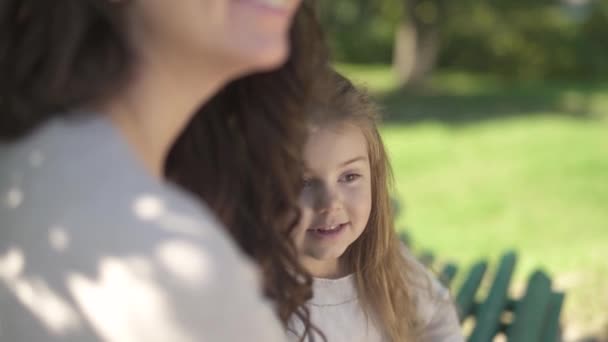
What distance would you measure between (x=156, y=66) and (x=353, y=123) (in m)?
1.03

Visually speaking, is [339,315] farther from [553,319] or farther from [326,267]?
[553,319]

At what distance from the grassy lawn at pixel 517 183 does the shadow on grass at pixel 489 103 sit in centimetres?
2

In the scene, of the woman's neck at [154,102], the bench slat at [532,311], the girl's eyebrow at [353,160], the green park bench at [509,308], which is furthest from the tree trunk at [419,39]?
the woman's neck at [154,102]

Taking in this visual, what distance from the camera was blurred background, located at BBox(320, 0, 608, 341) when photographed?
293 inches

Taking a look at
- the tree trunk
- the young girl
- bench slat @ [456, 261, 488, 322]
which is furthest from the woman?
the tree trunk

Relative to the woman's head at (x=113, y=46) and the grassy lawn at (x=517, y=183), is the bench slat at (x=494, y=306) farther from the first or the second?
the woman's head at (x=113, y=46)

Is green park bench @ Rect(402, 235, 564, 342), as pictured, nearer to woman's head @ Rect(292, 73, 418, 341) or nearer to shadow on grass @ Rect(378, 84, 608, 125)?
woman's head @ Rect(292, 73, 418, 341)

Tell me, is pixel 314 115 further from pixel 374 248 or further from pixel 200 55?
pixel 200 55

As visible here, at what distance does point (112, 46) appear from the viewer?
144 cm

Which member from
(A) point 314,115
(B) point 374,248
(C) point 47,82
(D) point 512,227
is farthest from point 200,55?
(D) point 512,227

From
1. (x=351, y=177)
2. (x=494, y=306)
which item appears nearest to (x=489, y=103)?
(x=494, y=306)

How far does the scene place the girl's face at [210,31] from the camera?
4.66 feet

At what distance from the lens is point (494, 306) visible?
136 inches

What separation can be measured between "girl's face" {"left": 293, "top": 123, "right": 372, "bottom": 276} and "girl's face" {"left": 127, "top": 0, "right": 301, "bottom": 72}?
Answer: 2.86 feet
